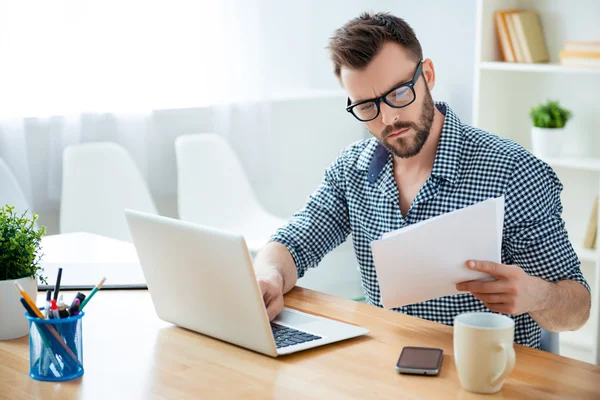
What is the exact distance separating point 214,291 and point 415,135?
0.62 metres

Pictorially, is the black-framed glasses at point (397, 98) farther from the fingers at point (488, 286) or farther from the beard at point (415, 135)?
the fingers at point (488, 286)

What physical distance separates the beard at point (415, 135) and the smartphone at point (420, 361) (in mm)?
557

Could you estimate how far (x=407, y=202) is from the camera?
1.81 m

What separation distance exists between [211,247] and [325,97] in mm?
2672

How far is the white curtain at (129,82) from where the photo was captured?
2.90 meters

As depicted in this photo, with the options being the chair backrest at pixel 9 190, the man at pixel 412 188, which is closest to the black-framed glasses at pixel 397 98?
the man at pixel 412 188

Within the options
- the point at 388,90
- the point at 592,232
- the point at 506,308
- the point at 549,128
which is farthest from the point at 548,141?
the point at 506,308

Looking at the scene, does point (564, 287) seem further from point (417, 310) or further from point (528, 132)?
point (528, 132)

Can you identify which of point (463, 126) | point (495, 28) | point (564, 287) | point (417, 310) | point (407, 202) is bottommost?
point (417, 310)

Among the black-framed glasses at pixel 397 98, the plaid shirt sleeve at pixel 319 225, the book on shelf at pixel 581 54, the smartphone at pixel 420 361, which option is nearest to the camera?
the smartphone at pixel 420 361

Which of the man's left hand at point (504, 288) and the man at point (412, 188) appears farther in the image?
the man at point (412, 188)

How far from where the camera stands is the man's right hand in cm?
153

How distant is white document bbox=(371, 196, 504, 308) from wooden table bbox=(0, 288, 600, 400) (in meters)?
0.09

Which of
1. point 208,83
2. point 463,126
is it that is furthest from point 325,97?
point 463,126
